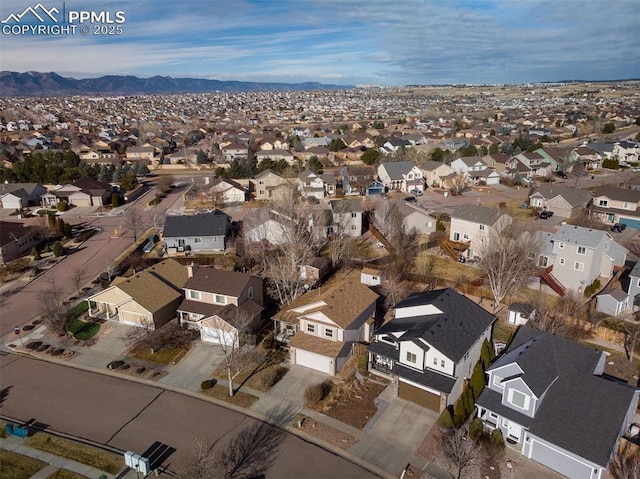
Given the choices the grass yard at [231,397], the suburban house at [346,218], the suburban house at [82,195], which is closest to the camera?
the grass yard at [231,397]

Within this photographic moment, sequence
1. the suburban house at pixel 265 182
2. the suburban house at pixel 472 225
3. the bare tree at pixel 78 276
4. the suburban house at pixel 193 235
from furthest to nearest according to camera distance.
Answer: the suburban house at pixel 265 182 → the suburban house at pixel 193 235 → the suburban house at pixel 472 225 → the bare tree at pixel 78 276

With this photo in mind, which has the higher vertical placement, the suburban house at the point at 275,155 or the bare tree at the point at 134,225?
the suburban house at the point at 275,155

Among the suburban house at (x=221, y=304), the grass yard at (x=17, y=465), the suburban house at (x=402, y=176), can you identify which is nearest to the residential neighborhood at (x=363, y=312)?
the suburban house at (x=221, y=304)

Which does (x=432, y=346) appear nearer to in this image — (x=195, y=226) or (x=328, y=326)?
(x=328, y=326)

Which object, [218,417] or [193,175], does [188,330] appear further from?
[193,175]

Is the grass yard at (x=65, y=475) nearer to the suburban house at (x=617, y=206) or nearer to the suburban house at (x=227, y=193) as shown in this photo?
the suburban house at (x=227, y=193)

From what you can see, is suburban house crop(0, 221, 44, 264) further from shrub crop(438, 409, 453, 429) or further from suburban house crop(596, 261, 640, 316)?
suburban house crop(596, 261, 640, 316)
